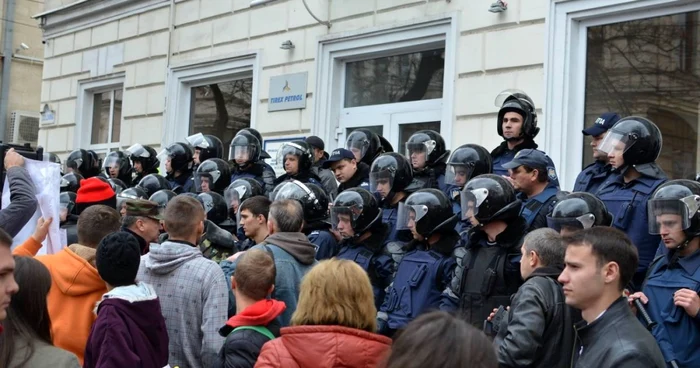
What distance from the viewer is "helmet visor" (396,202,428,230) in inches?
233

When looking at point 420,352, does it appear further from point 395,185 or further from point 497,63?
point 497,63

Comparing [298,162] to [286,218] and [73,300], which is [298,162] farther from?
[73,300]

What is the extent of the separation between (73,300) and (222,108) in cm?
982

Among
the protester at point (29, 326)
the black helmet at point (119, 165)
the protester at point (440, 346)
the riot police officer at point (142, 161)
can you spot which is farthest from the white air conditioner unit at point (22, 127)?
the protester at point (440, 346)

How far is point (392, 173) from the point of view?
22.6 ft

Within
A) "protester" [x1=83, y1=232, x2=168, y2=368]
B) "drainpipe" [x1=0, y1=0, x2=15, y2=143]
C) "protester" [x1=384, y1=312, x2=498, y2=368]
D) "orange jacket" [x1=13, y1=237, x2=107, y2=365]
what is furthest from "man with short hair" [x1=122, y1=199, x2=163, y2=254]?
"drainpipe" [x1=0, y1=0, x2=15, y2=143]

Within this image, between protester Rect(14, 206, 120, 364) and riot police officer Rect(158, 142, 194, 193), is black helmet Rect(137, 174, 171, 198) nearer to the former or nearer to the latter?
riot police officer Rect(158, 142, 194, 193)

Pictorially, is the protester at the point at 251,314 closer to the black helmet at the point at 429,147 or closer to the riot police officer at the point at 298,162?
the black helmet at the point at 429,147

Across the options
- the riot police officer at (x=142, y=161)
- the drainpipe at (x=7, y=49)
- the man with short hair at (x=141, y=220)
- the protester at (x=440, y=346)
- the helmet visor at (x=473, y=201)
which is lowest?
the protester at (x=440, y=346)

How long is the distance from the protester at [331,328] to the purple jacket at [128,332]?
84 centimetres

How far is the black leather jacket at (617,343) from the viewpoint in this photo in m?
3.32

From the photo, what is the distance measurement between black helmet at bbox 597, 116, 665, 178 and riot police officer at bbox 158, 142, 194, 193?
5327 millimetres

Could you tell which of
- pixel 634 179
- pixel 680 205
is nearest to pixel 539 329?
pixel 680 205

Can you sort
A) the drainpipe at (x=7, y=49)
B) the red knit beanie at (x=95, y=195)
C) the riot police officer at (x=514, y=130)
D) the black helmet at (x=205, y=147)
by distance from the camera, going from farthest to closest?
the drainpipe at (x=7, y=49)
the black helmet at (x=205, y=147)
the riot police officer at (x=514, y=130)
the red knit beanie at (x=95, y=195)
